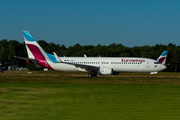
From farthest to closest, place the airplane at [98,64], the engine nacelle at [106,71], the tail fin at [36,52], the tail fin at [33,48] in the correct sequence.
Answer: the tail fin at [33,48] < the tail fin at [36,52] < the airplane at [98,64] < the engine nacelle at [106,71]

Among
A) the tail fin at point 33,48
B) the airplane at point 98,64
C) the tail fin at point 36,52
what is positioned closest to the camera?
the airplane at point 98,64

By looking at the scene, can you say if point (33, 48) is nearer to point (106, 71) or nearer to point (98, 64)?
point (98, 64)

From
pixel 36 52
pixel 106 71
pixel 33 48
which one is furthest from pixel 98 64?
pixel 33 48

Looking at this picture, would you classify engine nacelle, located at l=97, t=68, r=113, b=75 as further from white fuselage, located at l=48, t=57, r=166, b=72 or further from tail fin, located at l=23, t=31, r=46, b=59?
tail fin, located at l=23, t=31, r=46, b=59

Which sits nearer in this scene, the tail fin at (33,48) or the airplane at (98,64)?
the airplane at (98,64)

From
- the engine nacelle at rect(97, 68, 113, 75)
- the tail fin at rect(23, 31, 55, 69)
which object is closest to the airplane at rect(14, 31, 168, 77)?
the tail fin at rect(23, 31, 55, 69)

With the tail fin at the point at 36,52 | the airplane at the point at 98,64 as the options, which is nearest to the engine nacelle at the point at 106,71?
the airplane at the point at 98,64

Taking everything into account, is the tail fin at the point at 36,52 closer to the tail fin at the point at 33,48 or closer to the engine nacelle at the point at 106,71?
the tail fin at the point at 33,48

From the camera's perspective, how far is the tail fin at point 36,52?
39344mm

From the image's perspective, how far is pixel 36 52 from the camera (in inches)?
1570

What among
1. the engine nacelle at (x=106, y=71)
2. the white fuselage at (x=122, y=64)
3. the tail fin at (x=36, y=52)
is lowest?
the engine nacelle at (x=106, y=71)

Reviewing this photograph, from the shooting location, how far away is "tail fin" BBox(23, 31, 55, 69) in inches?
1549

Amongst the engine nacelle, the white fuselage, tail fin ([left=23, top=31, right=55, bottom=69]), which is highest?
tail fin ([left=23, top=31, right=55, bottom=69])

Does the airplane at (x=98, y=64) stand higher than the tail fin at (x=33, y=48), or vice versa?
the tail fin at (x=33, y=48)
